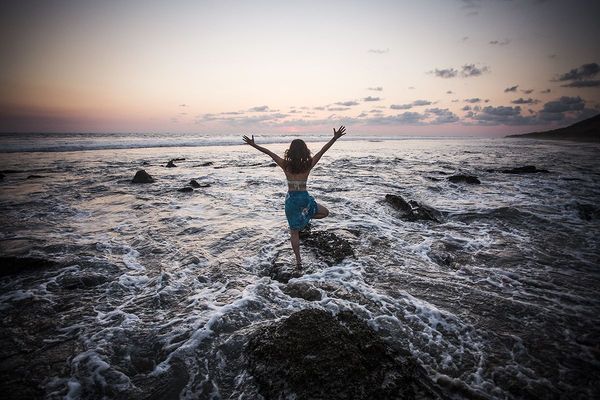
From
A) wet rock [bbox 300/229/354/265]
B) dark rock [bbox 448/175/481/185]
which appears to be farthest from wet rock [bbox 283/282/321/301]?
dark rock [bbox 448/175/481/185]

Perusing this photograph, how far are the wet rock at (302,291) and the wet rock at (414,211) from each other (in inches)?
176

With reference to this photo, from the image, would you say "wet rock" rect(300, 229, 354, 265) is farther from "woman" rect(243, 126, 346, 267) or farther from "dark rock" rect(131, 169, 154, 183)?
"dark rock" rect(131, 169, 154, 183)

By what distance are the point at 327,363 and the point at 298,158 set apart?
308 cm

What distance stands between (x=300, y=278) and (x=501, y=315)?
2733 mm

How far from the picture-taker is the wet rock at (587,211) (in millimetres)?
7709

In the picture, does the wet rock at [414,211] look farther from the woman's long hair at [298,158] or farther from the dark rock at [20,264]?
the dark rock at [20,264]

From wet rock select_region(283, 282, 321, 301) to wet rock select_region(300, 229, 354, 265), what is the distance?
90cm

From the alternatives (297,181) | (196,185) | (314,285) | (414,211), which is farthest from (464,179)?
(196,185)

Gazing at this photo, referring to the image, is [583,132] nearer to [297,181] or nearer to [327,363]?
[297,181]

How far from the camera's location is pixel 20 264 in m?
4.75

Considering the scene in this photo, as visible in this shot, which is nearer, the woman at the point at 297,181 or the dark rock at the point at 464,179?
the woman at the point at 297,181

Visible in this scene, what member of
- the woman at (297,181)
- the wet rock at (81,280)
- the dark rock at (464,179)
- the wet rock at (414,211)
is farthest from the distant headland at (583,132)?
the wet rock at (81,280)

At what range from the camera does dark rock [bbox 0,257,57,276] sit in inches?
181

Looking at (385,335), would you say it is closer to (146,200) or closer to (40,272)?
(40,272)
